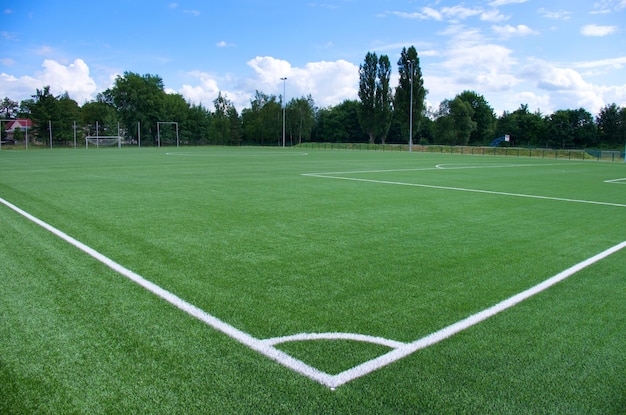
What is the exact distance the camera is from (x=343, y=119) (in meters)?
86.4

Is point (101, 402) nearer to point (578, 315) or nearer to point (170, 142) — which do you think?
point (578, 315)

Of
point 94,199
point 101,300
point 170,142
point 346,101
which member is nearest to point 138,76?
point 170,142

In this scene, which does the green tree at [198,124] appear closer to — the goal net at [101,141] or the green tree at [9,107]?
the goal net at [101,141]

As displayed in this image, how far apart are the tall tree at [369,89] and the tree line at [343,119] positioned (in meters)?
0.15

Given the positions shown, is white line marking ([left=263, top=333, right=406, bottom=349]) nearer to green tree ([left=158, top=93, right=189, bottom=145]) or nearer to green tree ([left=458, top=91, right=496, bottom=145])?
green tree ([left=158, top=93, right=189, bottom=145])

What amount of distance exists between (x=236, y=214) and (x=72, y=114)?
6827 cm

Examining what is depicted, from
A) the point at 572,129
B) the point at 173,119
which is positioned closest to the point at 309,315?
the point at 572,129

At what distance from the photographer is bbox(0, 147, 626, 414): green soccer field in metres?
2.58

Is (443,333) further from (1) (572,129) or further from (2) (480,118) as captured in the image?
(2) (480,118)

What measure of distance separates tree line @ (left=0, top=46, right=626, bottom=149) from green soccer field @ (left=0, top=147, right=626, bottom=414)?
5262 centimetres

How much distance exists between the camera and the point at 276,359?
2943 mm

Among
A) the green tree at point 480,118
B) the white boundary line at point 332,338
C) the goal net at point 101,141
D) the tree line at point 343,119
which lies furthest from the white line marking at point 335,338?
the green tree at point 480,118

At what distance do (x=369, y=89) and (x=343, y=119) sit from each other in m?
14.5

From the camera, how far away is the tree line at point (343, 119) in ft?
217
